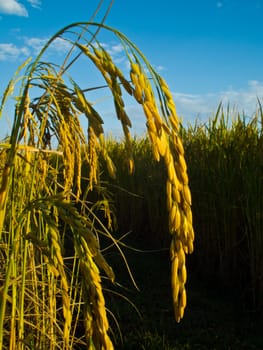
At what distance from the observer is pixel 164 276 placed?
4.18 metres

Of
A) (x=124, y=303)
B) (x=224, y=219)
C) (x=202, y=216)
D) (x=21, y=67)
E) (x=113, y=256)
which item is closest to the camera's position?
(x=21, y=67)

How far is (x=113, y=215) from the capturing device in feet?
7.37

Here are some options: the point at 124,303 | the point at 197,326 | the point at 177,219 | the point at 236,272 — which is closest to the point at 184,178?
the point at 177,219

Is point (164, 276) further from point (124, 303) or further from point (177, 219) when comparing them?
point (177, 219)

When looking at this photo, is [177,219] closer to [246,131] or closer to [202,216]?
[246,131]

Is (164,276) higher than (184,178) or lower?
lower

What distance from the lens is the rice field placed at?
2.66 feet

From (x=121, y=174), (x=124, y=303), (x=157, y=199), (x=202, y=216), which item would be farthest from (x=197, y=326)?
(x=121, y=174)

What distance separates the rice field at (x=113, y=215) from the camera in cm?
81

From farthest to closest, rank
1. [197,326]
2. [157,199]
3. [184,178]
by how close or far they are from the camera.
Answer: [157,199], [197,326], [184,178]

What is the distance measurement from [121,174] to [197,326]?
3.18m

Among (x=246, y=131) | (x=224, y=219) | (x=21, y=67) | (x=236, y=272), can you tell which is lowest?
(x=236, y=272)

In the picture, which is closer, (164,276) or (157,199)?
(164,276)

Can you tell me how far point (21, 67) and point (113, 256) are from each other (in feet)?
11.9
